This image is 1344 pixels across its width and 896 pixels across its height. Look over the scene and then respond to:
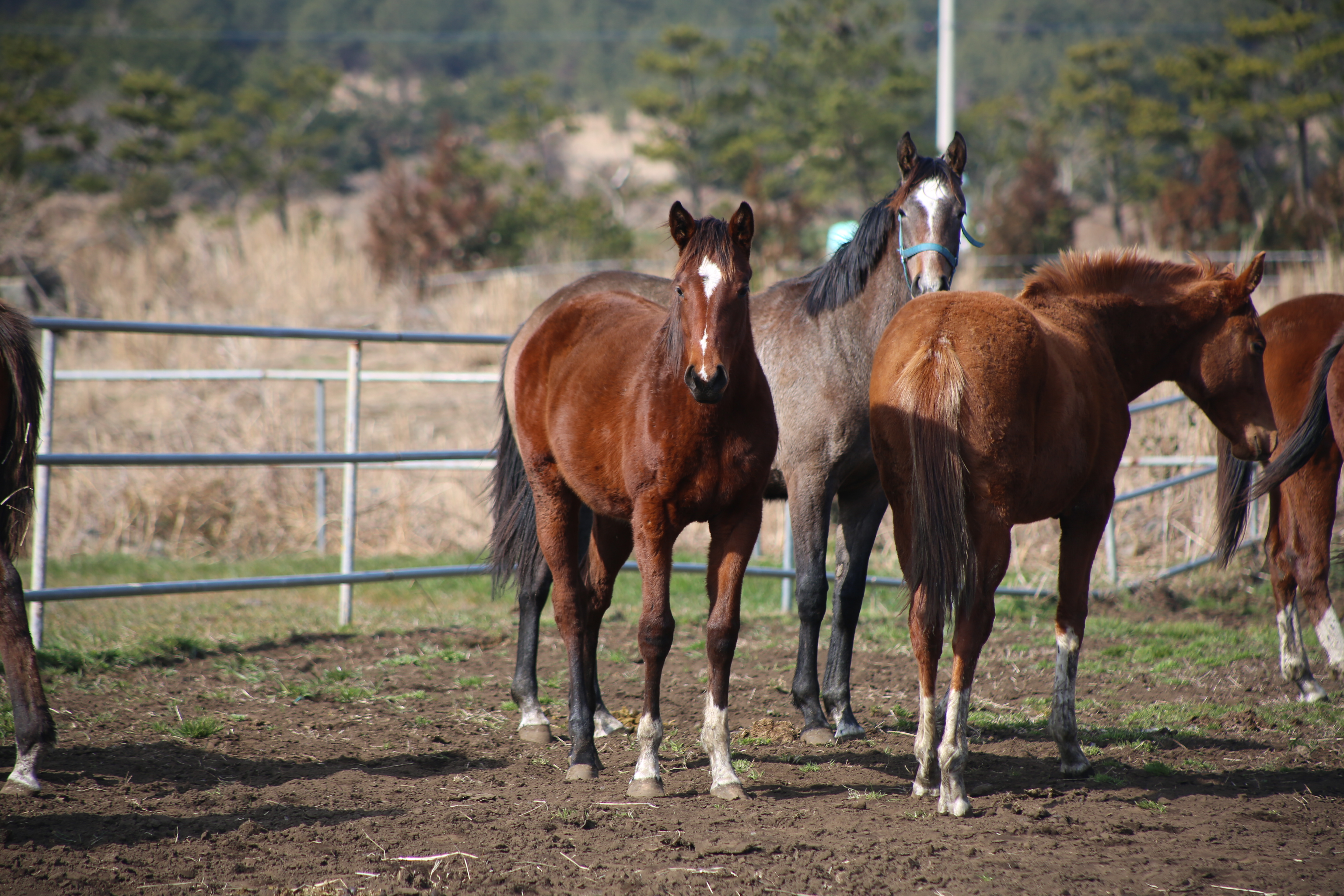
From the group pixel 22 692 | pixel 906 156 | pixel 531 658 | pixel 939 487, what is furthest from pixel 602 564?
pixel 906 156

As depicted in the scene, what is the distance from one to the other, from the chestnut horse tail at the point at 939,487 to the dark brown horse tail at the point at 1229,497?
2.94m

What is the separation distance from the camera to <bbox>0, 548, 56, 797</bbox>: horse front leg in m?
3.10

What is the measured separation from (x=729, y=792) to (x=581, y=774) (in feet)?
1.76

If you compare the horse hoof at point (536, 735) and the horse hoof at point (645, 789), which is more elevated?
the horse hoof at point (645, 789)

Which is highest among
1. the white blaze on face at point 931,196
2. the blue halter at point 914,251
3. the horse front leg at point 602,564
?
the white blaze on face at point 931,196

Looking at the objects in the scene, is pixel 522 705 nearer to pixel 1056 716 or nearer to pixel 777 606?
pixel 1056 716

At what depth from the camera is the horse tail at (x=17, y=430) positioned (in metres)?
3.33

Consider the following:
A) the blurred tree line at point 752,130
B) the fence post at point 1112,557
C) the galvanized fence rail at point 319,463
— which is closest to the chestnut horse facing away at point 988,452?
the galvanized fence rail at point 319,463

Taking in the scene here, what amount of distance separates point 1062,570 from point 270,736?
303 centimetres

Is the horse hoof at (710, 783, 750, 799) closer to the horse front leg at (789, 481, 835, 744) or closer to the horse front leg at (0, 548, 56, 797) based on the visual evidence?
the horse front leg at (789, 481, 835, 744)

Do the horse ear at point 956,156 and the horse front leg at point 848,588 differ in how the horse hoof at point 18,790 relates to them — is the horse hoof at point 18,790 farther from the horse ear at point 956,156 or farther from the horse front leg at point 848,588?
the horse ear at point 956,156

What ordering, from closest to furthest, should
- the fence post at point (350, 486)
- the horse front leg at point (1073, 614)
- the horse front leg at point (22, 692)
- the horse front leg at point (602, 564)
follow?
the horse front leg at point (22, 692)
the horse front leg at point (1073, 614)
the horse front leg at point (602, 564)
the fence post at point (350, 486)

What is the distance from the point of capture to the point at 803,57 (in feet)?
108

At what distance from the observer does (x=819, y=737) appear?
154 inches
